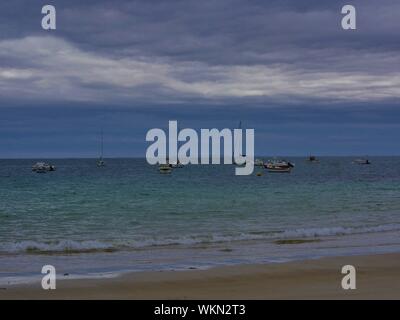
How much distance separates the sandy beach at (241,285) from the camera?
1374 centimetres

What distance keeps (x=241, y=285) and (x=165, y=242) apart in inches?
398

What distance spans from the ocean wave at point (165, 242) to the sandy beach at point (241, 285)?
673 cm

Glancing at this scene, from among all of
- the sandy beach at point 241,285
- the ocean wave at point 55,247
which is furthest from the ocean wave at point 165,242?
the sandy beach at point 241,285

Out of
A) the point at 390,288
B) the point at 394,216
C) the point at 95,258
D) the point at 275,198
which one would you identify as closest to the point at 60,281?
the point at 95,258

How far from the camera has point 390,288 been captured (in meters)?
14.4

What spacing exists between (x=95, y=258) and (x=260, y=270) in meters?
5.74

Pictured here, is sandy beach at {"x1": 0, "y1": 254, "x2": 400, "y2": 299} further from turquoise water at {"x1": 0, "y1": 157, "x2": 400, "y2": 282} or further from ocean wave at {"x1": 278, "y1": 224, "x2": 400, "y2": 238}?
ocean wave at {"x1": 278, "y1": 224, "x2": 400, "y2": 238}

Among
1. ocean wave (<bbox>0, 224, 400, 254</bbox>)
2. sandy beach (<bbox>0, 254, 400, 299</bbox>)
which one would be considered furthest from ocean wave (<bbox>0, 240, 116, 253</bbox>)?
sandy beach (<bbox>0, 254, 400, 299</bbox>)

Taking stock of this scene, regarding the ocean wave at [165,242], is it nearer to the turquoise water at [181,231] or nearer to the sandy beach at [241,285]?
the turquoise water at [181,231]

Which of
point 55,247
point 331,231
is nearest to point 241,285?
point 55,247

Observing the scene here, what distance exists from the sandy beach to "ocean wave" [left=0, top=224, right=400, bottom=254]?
22.1 ft

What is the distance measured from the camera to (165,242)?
25031 mm

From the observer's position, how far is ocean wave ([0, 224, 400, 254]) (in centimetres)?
2272
